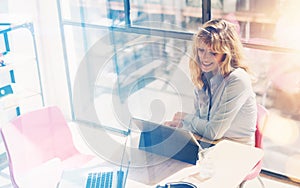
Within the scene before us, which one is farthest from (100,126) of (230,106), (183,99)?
(230,106)

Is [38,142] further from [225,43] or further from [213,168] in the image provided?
A: [225,43]

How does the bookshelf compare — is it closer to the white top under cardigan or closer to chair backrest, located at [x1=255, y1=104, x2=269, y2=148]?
the white top under cardigan

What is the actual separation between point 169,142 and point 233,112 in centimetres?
58

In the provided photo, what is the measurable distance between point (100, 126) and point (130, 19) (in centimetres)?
99

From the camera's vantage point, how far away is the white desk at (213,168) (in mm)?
1702

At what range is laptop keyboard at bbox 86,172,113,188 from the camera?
66.3 inches

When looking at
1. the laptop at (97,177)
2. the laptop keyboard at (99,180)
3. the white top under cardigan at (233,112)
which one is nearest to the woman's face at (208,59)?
the white top under cardigan at (233,112)

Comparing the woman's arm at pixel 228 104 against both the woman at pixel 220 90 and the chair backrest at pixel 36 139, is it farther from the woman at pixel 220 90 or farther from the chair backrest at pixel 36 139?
the chair backrest at pixel 36 139

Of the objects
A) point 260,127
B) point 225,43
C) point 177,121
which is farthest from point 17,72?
point 260,127

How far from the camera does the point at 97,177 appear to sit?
1.74 m

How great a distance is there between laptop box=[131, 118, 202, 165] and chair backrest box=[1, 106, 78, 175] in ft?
1.98

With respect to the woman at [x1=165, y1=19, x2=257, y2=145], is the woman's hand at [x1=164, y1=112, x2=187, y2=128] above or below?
below

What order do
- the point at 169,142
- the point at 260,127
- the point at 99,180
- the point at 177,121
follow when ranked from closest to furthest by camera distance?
the point at 99,180
the point at 169,142
the point at 260,127
the point at 177,121

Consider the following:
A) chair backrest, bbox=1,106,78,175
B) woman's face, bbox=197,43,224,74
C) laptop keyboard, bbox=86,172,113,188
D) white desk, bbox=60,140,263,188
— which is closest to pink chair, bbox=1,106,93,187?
chair backrest, bbox=1,106,78,175
